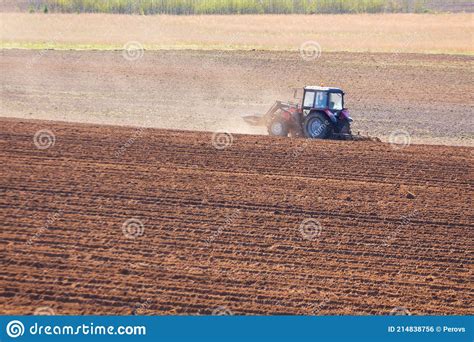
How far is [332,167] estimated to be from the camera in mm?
19828

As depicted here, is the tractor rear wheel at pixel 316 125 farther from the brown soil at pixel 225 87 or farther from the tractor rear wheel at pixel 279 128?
the brown soil at pixel 225 87

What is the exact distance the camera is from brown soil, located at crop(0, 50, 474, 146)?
91.7 ft

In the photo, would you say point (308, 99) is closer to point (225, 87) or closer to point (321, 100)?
point (321, 100)

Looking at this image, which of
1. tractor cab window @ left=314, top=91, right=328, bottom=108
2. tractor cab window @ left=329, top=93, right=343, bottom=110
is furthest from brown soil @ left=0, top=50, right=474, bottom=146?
tractor cab window @ left=329, top=93, right=343, bottom=110

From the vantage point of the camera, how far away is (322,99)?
22.8m

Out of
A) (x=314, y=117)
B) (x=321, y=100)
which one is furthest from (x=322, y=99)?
(x=314, y=117)

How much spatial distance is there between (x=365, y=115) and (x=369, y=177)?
10.5m

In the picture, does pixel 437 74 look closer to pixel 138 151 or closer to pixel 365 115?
pixel 365 115

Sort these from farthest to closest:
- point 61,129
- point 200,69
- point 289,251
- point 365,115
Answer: point 200,69 < point 365,115 < point 61,129 < point 289,251

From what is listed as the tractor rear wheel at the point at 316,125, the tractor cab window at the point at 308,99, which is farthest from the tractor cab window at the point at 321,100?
the tractor rear wheel at the point at 316,125

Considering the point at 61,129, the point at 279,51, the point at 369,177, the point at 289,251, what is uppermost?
the point at 279,51

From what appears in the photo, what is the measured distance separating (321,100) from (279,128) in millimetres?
1363

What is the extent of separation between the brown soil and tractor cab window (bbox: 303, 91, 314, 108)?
293cm

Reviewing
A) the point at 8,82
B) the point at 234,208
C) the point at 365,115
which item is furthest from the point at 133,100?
the point at 234,208
